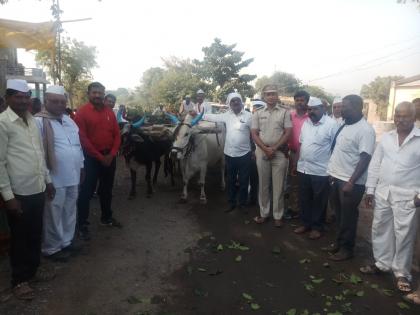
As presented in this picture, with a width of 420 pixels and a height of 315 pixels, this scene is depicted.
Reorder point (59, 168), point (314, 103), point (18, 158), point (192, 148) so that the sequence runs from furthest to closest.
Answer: point (192, 148), point (314, 103), point (59, 168), point (18, 158)

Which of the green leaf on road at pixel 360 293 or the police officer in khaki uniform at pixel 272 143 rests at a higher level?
the police officer in khaki uniform at pixel 272 143

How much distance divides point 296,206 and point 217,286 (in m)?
2.84

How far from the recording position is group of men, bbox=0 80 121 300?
366 cm

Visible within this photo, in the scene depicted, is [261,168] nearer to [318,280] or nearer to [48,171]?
[318,280]

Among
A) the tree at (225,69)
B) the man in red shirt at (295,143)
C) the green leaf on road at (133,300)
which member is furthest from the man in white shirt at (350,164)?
the tree at (225,69)

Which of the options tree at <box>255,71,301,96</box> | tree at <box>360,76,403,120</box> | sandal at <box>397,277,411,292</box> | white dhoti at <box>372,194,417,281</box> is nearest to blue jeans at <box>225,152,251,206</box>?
white dhoti at <box>372,194,417,281</box>

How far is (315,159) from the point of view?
5379mm

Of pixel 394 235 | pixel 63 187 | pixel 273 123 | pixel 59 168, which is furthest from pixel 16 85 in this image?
pixel 394 235

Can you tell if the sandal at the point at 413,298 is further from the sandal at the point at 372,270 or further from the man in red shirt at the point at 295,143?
the man in red shirt at the point at 295,143

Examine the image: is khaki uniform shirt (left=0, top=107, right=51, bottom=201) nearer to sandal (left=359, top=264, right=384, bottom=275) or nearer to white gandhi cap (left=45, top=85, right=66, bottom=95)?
white gandhi cap (left=45, top=85, right=66, bottom=95)

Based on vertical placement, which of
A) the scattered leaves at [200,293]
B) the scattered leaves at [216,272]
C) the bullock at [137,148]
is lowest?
the scattered leaves at [200,293]

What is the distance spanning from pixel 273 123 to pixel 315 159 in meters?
0.90

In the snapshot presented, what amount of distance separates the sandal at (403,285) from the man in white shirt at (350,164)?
0.84m

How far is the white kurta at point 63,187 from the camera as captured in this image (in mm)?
4469
